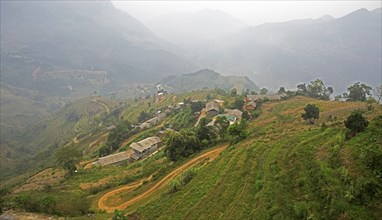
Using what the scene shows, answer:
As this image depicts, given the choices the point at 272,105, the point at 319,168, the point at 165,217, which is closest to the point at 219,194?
the point at 165,217

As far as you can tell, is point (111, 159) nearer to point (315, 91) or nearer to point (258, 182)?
point (258, 182)

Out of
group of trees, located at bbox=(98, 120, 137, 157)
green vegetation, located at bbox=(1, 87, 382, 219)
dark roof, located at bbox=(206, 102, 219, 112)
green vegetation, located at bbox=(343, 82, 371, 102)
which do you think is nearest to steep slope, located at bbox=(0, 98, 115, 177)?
group of trees, located at bbox=(98, 120, 137, 157)

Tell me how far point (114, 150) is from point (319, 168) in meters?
67.1

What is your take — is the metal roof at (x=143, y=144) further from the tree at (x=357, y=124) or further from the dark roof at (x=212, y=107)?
the tree at (x=357, y=124)

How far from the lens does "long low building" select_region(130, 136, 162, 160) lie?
7112 cm

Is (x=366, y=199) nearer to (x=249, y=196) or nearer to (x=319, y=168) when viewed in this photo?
(x=319, y=168)

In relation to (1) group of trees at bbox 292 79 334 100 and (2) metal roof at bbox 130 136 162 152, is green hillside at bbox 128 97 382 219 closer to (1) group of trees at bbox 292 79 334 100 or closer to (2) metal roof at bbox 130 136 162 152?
(2) metal roof at bbox 130 136 162 152

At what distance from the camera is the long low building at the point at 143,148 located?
2800 inches

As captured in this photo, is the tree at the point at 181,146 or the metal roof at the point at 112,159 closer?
the tree at the point at 181,146

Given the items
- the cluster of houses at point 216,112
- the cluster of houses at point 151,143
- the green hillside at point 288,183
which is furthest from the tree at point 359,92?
the green hillside at point 288,183

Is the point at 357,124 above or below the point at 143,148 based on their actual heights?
above

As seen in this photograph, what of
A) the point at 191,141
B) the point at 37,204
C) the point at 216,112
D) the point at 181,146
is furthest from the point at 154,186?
the point at 216,112

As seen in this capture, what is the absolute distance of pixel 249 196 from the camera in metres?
29.2

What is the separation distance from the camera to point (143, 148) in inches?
2822
